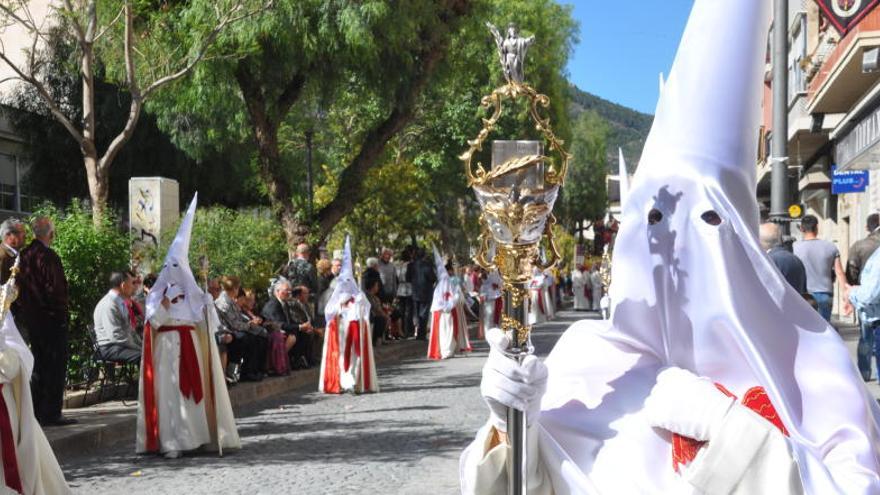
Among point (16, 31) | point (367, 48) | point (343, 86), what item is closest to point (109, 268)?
point (367, 48)

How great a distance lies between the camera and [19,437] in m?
6.77

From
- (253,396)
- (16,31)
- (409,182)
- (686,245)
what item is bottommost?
(253,396)

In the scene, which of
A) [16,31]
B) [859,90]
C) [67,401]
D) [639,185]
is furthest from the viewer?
[16,31]

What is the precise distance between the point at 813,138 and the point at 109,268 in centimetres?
2381

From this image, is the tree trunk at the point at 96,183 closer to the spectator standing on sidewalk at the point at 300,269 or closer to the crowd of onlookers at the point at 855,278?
the spectator standing on sidewalk at the point at 300,269

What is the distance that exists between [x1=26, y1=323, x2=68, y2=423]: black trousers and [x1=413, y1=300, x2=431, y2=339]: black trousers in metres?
13.0

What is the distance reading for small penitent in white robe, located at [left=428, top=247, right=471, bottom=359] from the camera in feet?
66.5

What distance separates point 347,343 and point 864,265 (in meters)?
6.01

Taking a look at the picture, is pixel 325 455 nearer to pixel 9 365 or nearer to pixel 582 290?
pixel 9 365

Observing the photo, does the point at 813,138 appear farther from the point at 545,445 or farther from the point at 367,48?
the point at 545,445

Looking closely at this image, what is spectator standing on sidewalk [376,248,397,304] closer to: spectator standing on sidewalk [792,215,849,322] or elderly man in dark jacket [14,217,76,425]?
spectator standing on sidewalk [792,215,849,322]

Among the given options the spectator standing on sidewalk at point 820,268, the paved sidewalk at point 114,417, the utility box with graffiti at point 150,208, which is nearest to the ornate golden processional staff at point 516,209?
the paved sidewalk at point 114,417

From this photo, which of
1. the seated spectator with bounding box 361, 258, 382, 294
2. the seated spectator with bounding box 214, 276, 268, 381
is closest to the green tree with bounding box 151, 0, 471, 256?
the seated spectator with bounding box 361, 258, 382, 294

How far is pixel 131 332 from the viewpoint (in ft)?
39.3
